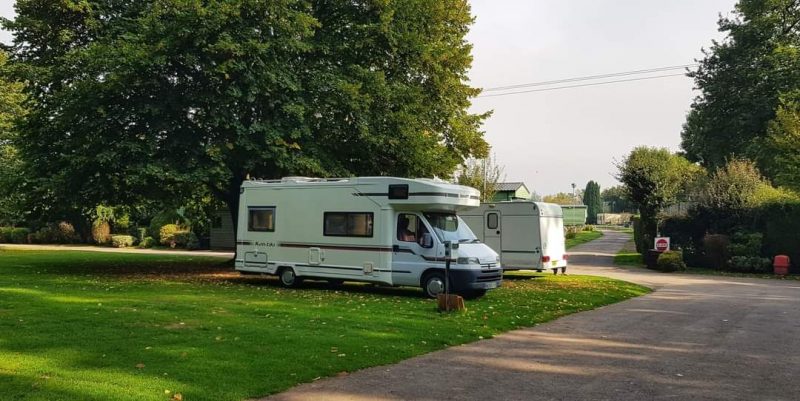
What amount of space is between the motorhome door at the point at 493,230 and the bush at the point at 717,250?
40.2ft

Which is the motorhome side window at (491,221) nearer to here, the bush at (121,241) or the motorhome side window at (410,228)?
the motorhome side window at (410,228)

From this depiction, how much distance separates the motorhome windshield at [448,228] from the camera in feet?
48.2

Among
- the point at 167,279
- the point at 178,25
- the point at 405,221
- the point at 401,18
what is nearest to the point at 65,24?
the point at 178,25

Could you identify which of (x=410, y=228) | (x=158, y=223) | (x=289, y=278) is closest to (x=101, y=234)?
(x=158, y=223)

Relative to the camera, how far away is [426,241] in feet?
47.8

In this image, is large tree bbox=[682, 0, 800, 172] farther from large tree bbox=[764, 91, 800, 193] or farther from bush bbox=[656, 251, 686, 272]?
bush bbox=[656, 251, 686, 272]

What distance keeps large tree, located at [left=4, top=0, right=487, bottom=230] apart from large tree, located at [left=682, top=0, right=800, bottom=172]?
2585cm

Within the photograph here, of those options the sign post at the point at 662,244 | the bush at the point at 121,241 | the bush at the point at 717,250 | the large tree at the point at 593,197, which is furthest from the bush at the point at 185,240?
the large tree at the point at 593,197

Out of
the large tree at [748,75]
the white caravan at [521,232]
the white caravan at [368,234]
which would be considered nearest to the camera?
the white caravan at [368,234]

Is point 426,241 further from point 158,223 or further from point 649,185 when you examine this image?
point 158,223

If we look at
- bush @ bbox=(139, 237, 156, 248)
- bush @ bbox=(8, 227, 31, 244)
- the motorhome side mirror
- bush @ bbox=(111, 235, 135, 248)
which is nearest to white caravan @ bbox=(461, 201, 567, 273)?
the motorhome side mirror

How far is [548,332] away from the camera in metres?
10.2

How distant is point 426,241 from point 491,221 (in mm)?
6632

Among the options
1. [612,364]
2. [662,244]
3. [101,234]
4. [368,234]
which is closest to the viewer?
[612,364]
